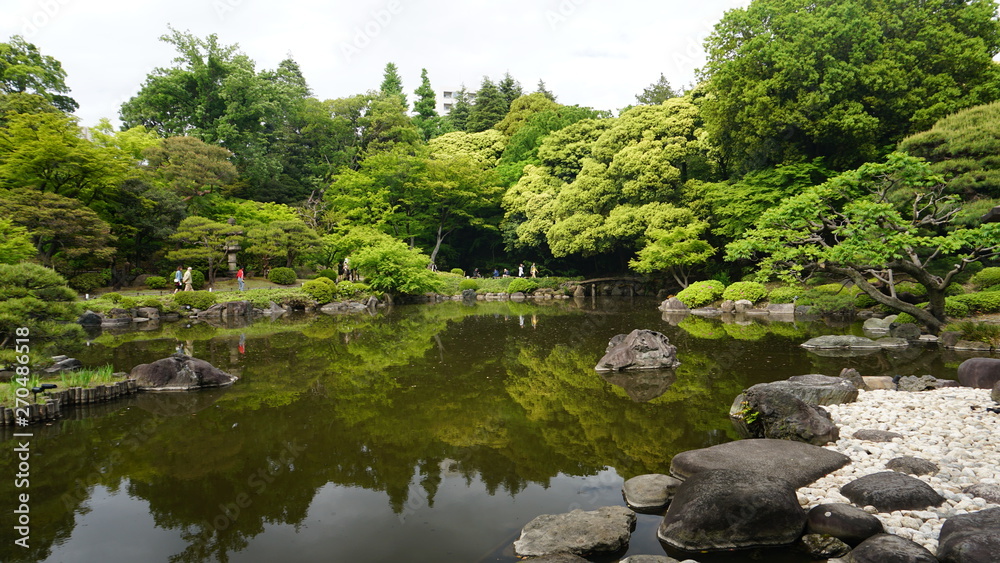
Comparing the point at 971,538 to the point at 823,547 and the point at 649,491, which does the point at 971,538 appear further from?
the point at 649,491

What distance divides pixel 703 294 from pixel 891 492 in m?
16.4

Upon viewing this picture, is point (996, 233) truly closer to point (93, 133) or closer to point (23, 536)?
point (23, 536)

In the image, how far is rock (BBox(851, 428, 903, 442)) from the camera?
5.09m

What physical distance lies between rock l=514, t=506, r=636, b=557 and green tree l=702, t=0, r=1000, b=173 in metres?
19.0

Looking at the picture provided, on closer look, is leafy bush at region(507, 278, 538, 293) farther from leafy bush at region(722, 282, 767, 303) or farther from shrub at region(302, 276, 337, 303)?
leafy bush at region(722, 282, 767, 303)

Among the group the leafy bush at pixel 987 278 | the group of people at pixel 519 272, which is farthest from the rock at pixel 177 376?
the group of people at pixel 519 272

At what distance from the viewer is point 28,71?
953 inches

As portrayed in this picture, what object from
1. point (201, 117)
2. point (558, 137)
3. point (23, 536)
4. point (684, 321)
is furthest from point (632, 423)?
point (201, 117)

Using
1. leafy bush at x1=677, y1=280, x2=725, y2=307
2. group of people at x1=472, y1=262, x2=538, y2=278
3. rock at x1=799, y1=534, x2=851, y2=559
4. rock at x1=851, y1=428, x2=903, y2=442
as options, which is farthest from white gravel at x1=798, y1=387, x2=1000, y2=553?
group of people at x1=472, y1=262, x2=538, y2=278

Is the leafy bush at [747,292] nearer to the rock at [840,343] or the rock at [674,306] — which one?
the rock at [674,306]

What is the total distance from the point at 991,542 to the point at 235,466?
5.91 meters

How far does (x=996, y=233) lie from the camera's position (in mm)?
9180

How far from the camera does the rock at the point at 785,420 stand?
5.26 metres

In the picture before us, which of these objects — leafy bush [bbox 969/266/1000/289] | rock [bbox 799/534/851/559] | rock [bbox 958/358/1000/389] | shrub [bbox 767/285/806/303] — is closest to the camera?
rock [bbox 799/534/851/559]
